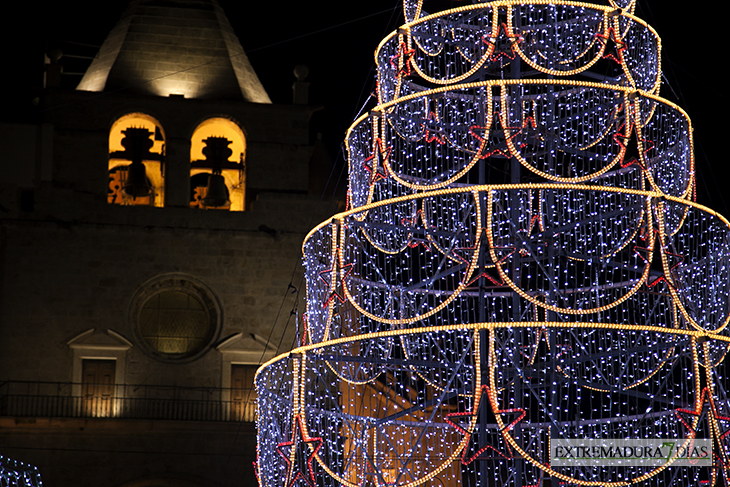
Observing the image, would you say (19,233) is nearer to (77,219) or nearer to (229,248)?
(77,219)

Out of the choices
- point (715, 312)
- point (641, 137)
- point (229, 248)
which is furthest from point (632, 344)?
point (229, 248)

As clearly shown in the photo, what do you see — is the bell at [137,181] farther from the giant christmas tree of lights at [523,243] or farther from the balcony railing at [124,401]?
the giant christmas tree of lights at [523,243]

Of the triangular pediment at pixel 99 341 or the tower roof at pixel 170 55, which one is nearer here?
the triangular pediment at pixel 99 341

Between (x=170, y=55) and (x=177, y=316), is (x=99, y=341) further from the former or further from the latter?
(x=170, y=55)

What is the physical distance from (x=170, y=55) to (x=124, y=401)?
8023mm

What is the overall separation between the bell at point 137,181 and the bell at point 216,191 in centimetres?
135

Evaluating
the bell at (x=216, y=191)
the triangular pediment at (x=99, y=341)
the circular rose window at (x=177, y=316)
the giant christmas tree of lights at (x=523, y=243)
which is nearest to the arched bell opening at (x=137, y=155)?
the bell at (x=216, y=191)

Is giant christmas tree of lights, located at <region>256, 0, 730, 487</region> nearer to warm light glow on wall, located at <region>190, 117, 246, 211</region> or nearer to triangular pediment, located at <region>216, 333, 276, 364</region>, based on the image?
triangular pediment, located at <region>216, 333, 276, 364</region>

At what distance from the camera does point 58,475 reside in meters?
26.4

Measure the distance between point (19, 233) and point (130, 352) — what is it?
3.61m

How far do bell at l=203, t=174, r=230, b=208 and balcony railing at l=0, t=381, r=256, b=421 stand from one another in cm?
427

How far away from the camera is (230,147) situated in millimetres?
29750

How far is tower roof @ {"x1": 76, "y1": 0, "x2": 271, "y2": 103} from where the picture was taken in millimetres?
28922

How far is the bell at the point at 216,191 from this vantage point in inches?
1119
